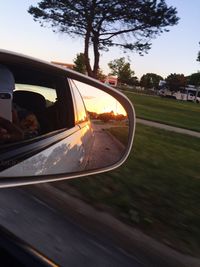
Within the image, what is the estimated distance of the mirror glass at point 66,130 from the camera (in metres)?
2.38

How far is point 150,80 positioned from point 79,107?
13063 centimetres

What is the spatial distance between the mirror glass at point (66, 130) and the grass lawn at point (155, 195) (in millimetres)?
2979

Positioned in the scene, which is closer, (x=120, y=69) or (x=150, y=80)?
(x=120, y=69)

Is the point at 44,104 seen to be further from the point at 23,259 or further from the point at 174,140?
the point at 174,140

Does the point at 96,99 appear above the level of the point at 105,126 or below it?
above

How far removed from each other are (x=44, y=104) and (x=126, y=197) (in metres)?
4.84

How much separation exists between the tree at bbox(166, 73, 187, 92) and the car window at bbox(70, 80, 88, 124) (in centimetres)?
11166

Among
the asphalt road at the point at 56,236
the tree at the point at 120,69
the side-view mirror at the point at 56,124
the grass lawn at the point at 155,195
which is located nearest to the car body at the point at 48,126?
the side-view mirror at the point at 56,124

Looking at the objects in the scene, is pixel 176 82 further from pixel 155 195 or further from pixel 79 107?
pixel 79 107

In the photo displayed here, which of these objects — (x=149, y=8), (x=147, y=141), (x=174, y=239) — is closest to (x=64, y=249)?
(x=174, y=239)

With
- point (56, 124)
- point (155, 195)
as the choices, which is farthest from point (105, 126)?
point (155, 195)

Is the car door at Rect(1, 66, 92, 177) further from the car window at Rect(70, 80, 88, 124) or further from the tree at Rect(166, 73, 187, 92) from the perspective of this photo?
the tree at Rect(166, 73, 187, 92)

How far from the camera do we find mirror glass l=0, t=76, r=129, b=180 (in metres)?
2.38

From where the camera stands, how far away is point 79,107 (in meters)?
2.80
